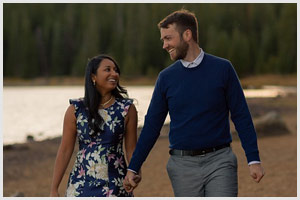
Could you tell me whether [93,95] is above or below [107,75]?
below

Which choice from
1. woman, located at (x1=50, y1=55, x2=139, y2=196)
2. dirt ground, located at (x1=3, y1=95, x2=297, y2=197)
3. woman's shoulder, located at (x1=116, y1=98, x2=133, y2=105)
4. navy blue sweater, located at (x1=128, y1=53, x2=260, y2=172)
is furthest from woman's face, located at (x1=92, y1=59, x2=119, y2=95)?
dirt ground, located at (x1=3, y1=95, x2=297, y2=197)

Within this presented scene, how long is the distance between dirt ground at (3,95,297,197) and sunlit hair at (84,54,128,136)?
15.9ft

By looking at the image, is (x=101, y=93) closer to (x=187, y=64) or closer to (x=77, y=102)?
(x=77, y=102)

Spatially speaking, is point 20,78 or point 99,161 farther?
point 20,78

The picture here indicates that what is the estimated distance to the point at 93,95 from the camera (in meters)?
3.89

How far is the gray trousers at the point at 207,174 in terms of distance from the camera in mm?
3572

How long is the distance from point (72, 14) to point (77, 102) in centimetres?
8285

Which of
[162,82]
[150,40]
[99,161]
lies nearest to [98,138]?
[99,161]

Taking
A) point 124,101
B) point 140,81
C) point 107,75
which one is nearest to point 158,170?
point 124,101

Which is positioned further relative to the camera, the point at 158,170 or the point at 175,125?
the point at 158,170

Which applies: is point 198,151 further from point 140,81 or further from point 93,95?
point 140,81

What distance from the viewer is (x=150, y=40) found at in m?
71.2

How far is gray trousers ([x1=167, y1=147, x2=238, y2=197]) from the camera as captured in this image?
357 cm

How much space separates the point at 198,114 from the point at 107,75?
2.25 feet
